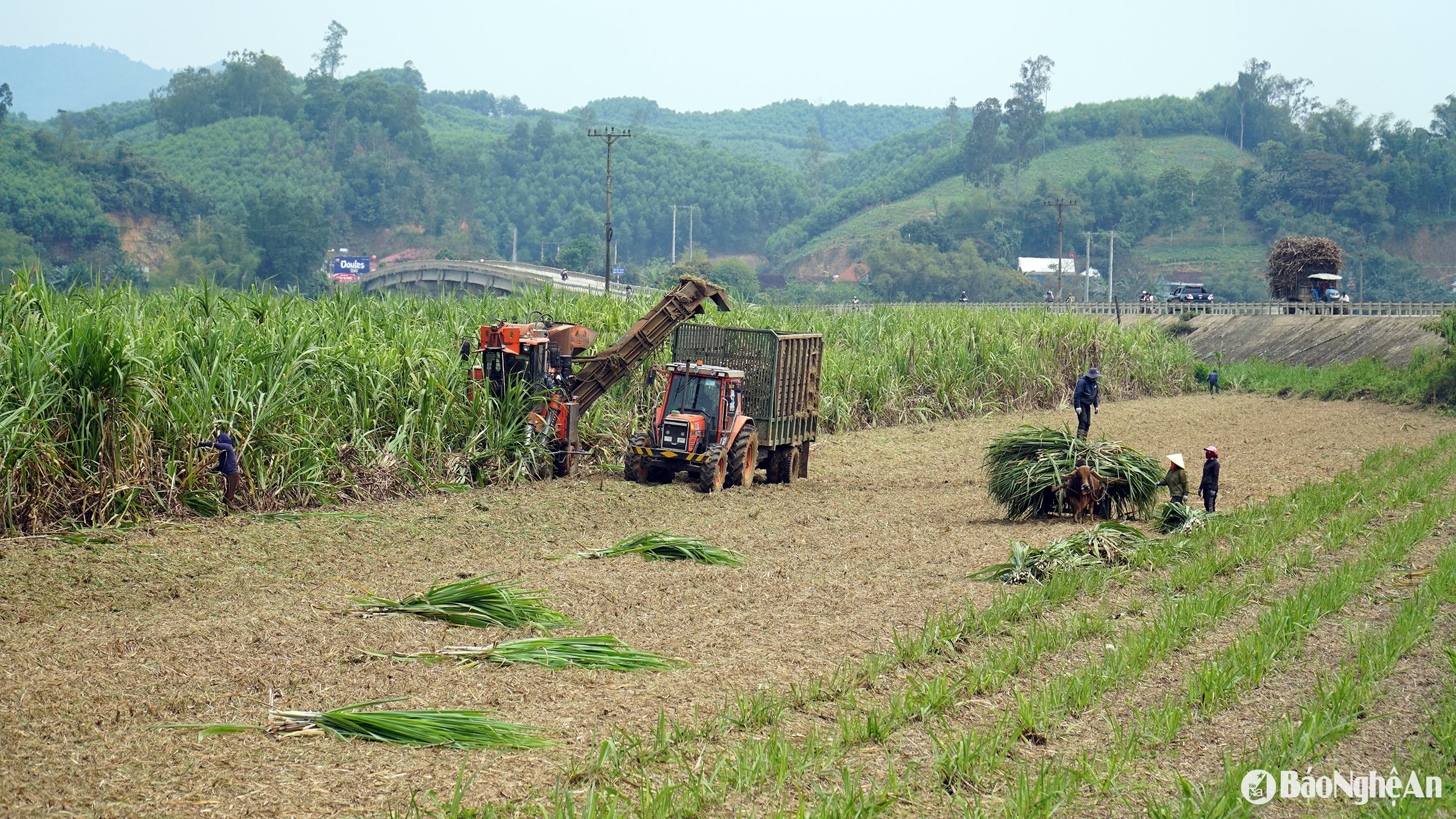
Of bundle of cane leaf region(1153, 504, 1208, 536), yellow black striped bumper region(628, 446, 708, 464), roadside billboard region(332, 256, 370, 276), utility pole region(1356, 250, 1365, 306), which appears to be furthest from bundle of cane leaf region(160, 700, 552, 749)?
utility pole region(1356, 250, 1365, 306)

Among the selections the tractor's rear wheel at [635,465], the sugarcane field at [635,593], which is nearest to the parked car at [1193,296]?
the sugarcane field at [635,593]

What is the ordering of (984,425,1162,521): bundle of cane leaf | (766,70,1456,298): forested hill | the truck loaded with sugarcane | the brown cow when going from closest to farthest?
1. the brown cow
2. (984,425,1162,521): bundle of cane leaf
3. the truck loaded with sugarcane
4. (766,70,1456,298): forested hill

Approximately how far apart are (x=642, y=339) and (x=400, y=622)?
31.1 ft

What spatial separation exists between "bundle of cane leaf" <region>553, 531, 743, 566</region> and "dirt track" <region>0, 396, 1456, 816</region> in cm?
28

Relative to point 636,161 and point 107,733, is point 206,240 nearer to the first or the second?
point 107,733

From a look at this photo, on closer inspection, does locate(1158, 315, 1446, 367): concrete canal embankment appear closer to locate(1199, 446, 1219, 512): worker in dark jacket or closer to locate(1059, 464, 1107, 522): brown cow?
locate(1199, 446, 1219, 512): worker in dark jacket

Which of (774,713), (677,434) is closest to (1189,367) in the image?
(677,434)

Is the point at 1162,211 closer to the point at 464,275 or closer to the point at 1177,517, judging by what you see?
the point at 464,275

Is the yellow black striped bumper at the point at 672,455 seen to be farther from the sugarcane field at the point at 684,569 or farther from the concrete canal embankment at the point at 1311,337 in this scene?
the concrete canal embankment at the point at 1311,337

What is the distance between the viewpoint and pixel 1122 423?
28.5m

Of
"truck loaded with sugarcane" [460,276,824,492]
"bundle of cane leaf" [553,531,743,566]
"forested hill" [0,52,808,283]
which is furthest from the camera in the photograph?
"forested hill" [0,52,808,283]

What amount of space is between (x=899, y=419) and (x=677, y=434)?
12155 mm

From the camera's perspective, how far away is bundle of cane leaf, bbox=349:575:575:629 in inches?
351

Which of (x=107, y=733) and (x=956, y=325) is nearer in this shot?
(x=107, y=733)
